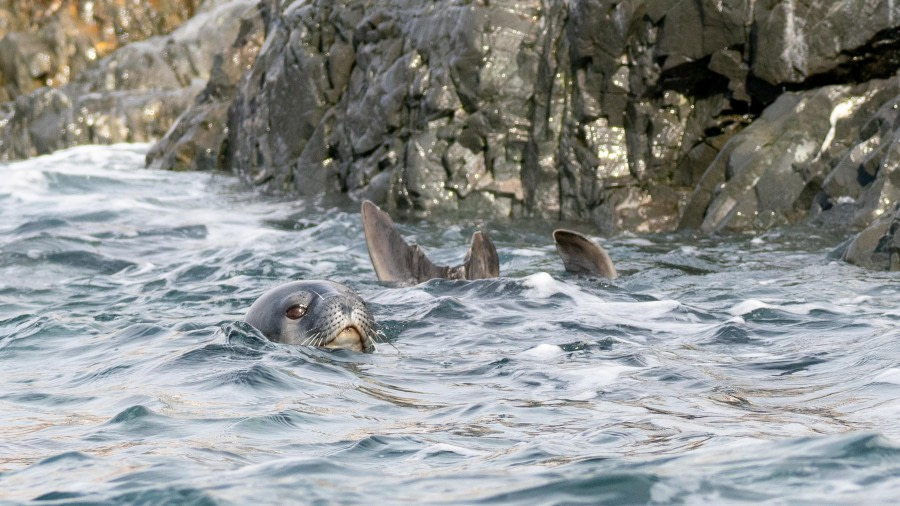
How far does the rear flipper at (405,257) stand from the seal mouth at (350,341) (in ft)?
6.74

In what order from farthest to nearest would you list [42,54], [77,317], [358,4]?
1. [42,54]
2. [358,4]
3. [77,317]

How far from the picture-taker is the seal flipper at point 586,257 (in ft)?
30.0

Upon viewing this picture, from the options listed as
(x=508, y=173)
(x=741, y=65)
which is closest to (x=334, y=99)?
(x=508, y=173)

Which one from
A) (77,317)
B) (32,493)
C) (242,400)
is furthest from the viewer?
(77,317)

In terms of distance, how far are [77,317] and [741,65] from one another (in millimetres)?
7231

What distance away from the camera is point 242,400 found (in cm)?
560

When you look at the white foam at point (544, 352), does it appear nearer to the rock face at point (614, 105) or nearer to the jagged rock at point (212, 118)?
the rock face at point (614, 105)

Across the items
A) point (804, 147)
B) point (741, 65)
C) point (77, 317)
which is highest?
point (741, 65)

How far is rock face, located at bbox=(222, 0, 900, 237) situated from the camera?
38.3ft

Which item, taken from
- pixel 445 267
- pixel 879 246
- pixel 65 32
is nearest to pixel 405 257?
pixel 445 267

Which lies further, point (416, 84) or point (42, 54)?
point (42, 54)

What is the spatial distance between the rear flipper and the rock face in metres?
3.54

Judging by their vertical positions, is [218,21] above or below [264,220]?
above

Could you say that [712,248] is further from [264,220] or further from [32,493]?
[32,493]
